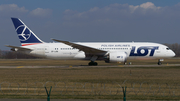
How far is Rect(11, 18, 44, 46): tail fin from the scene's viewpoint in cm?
3722

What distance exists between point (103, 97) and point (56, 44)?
27.2 metres

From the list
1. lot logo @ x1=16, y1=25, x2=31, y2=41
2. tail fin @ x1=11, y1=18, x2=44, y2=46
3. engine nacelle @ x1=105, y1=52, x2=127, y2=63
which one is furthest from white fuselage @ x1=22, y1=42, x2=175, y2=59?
engine nacelle @ x1=105, y1=52, x2=127, y2=63

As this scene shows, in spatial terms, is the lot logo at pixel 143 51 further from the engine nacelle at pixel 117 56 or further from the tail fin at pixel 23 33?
the tail fin at pixel 23 33

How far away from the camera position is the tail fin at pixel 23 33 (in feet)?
122

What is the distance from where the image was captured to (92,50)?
1346 inches

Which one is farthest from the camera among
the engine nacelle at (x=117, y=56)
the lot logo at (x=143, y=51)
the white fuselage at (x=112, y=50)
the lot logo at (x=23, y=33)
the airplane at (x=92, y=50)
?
the lot logo at (x=23, y=33)

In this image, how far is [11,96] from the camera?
476 inches

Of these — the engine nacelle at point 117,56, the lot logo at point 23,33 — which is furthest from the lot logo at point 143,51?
the lot logo at point 23,33

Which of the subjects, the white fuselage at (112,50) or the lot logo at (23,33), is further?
the lot logo at (23,33)

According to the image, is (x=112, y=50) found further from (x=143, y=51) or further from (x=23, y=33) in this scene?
(x=23, y=33)

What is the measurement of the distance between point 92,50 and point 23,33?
12.6 metres

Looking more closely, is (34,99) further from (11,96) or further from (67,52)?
(67,52)

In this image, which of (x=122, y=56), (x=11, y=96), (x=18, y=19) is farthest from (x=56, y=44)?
(x=11, y=96)

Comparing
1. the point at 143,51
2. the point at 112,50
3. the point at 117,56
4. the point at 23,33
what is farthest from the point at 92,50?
the point at 23,33
